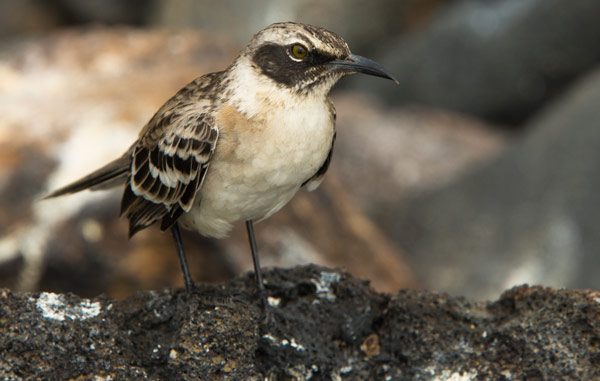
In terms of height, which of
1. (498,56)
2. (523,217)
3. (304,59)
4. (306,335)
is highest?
(498,56)

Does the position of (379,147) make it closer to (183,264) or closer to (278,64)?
(183,264)

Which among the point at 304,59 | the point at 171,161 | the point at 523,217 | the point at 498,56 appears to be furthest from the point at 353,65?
the point at 498,56

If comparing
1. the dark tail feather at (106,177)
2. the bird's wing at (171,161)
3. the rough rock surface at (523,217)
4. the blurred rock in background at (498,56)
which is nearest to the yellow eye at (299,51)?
the bird's wing at (171,161)

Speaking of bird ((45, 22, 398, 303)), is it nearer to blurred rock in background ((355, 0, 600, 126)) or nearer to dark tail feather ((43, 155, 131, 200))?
dark tail feather ((43, 155, 131, 200))

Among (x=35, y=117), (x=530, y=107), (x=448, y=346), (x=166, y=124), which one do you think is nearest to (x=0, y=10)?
(x=35, y=117)

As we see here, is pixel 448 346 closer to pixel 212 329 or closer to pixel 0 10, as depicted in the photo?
pixel 212 329

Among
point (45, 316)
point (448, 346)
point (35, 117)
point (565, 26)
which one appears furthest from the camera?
point (565, 26)
